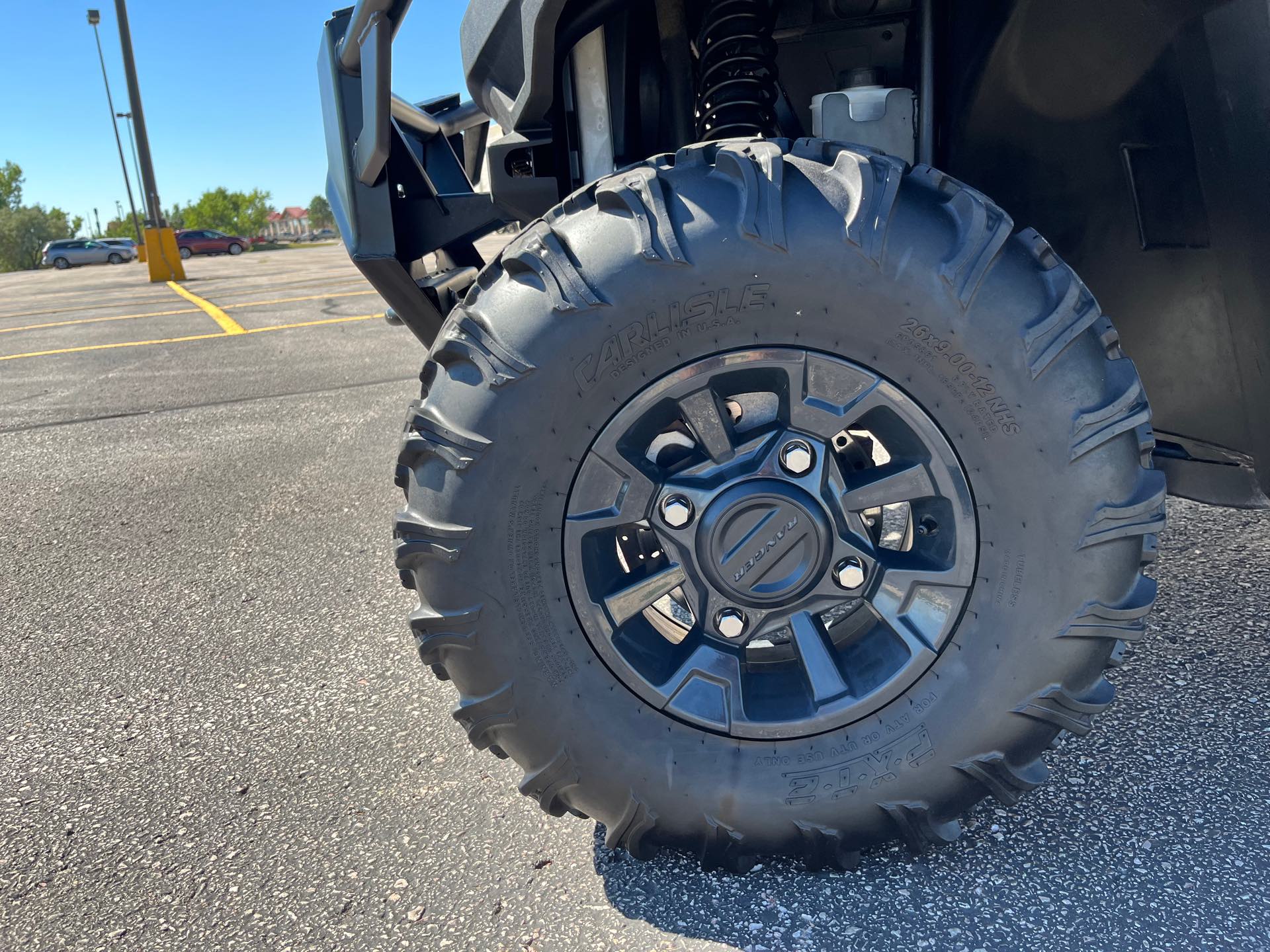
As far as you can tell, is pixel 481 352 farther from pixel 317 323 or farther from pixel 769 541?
pixel 317 323

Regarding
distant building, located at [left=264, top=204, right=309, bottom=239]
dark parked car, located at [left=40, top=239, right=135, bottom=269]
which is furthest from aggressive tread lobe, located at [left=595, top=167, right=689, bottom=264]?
distant building, located at [left=264, top=204, right=309, bottom=239]

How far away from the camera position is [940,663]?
164cm

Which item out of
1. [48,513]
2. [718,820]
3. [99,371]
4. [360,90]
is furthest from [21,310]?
[718,820]

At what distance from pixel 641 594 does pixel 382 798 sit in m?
0.87

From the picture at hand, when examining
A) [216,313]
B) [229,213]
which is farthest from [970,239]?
[229,213]

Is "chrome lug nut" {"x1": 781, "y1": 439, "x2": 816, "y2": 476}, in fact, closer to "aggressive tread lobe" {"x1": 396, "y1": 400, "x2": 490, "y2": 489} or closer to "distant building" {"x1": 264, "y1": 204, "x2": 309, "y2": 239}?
"aggressive tread lobe" {"x1": 396, "y1": 400, "x2": 490, "y2": 489}

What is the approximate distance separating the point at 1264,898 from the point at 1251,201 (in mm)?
1350

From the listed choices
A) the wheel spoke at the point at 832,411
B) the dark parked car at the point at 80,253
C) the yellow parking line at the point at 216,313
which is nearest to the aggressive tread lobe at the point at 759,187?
the wheel spoke at the point at 832,411

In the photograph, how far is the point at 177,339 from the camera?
9672 millimetres

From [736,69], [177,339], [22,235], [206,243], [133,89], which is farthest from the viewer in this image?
[22,235]

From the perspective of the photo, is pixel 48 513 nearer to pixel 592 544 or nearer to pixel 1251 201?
pixel 592 544

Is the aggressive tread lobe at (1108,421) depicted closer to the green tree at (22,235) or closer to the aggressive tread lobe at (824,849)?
the aggressive tread lobe at (824,849)

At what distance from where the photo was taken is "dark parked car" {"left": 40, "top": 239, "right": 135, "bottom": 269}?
41.8m

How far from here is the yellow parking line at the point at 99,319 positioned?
11773mm
